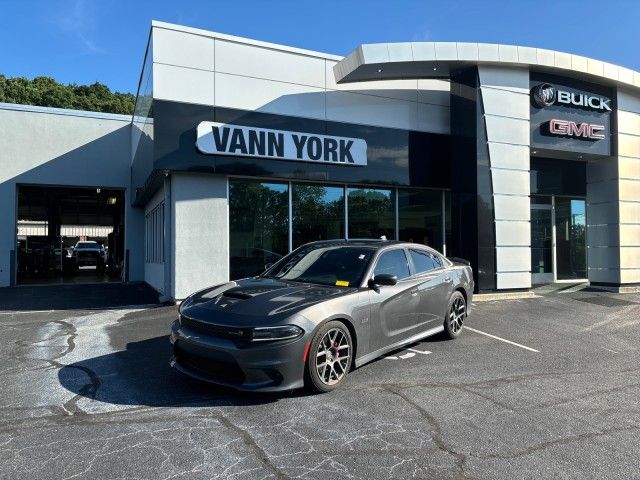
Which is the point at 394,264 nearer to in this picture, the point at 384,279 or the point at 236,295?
the point at 384,279

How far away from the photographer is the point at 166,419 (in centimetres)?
402

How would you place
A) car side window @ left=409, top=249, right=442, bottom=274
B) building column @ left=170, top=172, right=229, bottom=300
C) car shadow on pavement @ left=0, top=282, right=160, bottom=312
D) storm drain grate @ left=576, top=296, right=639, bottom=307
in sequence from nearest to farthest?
car side window @ left=409, top=249, right=442, bottom=274 < building column @ left=170, top=172, right=229, bottom=300 < car shadow on pavement @ left=0, top=282, right=160, bottom=312 < storm drain grate @ left=576, top=296, right=639, bottom=307

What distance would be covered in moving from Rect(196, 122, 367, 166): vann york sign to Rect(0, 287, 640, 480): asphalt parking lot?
195 inches

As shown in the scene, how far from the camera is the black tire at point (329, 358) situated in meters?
4.56

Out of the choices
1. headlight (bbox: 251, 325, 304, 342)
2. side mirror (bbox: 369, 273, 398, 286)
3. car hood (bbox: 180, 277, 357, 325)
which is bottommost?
headlight (bbox: 251, 325, 304, 342)

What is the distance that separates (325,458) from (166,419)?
4.92 ft

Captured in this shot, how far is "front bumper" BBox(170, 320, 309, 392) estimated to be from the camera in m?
4.30

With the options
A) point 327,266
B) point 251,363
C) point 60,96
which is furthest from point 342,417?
point 60,96

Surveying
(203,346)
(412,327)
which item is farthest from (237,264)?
(203,346)

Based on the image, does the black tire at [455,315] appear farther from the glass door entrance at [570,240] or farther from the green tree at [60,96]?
the green tree at [60,96]

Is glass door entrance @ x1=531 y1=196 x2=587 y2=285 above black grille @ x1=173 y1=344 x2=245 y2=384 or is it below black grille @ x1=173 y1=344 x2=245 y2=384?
above

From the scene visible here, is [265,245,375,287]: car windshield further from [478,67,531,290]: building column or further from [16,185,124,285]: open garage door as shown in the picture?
[16,185,124,285]: open garage door

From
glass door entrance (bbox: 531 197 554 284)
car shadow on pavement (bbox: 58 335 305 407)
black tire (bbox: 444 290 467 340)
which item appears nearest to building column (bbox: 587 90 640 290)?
glass door entrance (bbox: 531 197 554 284)

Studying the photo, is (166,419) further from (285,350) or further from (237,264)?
(237,264)
